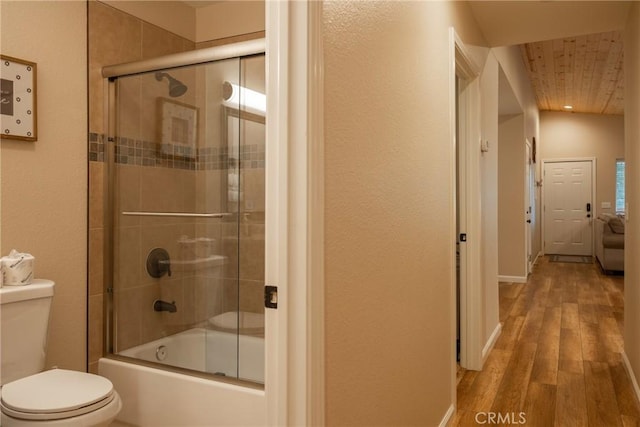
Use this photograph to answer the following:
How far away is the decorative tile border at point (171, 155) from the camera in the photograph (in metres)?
2.55

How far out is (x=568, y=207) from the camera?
977 centimetres

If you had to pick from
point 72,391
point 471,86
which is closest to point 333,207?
point 72,391

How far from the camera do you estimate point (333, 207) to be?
1.33 meters

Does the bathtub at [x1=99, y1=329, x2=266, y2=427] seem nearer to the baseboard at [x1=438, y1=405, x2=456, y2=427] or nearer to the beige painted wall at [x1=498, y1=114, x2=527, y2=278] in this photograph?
the baseboard at [x1=438, y1=405, x2=456, y2=427]

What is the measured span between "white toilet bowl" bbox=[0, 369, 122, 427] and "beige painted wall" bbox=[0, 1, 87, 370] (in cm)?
52

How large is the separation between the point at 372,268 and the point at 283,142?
1.92 feet

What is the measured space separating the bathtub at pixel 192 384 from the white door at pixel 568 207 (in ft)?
30.4

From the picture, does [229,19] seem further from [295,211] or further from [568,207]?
[568,207]

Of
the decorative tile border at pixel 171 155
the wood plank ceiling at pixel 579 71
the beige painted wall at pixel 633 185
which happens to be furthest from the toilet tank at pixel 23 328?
the wood plank ceiling at pixel 579 71

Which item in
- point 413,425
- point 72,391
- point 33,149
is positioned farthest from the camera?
point 33,149

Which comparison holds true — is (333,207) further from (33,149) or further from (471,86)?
(471,86)

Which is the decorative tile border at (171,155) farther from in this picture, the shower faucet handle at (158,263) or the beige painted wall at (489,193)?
the beige painted wall at (489,193)

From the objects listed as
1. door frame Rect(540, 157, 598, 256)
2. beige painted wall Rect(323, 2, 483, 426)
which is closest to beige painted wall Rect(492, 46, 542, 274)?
door frame Rect(540, 157, 598, 256)

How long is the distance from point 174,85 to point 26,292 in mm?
1289
